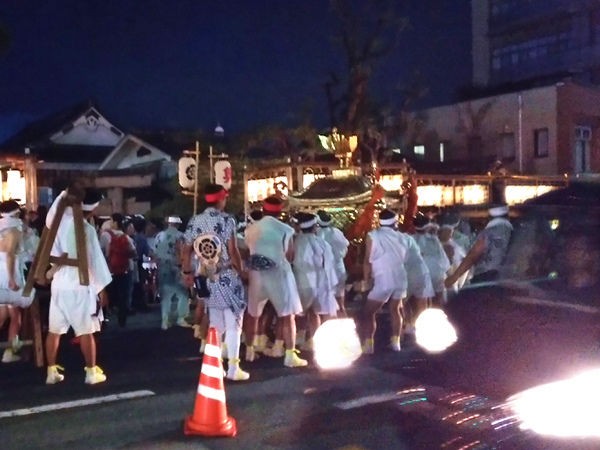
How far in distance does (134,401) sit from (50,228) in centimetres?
180

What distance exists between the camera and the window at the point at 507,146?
32.4 metres

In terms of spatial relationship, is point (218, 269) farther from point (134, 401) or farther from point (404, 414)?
point (404, 414)

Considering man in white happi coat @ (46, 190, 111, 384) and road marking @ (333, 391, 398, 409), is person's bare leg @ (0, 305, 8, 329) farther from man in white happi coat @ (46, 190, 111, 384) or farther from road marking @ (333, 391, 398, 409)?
road marking @ (333, 391, 398, 409)

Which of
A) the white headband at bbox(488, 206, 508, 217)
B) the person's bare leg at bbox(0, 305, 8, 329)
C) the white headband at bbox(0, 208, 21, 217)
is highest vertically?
the white headband at bbox(0, 208, 21, 217)

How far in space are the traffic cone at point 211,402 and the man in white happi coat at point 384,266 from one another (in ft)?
11.2

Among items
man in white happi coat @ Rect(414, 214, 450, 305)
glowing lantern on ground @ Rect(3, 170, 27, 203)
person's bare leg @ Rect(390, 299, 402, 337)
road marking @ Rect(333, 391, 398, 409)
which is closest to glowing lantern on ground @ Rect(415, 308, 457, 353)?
road marking @ Rect(333, 391, 398, 409)

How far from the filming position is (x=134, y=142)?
30.3 m

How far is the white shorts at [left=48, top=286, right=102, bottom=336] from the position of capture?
300 inches

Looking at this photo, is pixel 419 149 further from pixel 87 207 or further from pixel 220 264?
pixel 87 207

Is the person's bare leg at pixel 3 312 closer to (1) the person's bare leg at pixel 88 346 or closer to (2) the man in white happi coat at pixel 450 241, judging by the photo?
(1) the person's bare leg at pixel 88 346

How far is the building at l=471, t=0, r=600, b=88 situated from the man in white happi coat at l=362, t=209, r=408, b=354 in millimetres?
29438

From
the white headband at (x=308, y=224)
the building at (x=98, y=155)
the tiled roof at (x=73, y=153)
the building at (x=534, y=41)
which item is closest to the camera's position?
the white headband at (x=308, y=224)

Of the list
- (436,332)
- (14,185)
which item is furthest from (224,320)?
(14,185)

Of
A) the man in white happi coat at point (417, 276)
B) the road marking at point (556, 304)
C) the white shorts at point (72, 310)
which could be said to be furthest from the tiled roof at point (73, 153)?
the road marking at point (556, 304)
